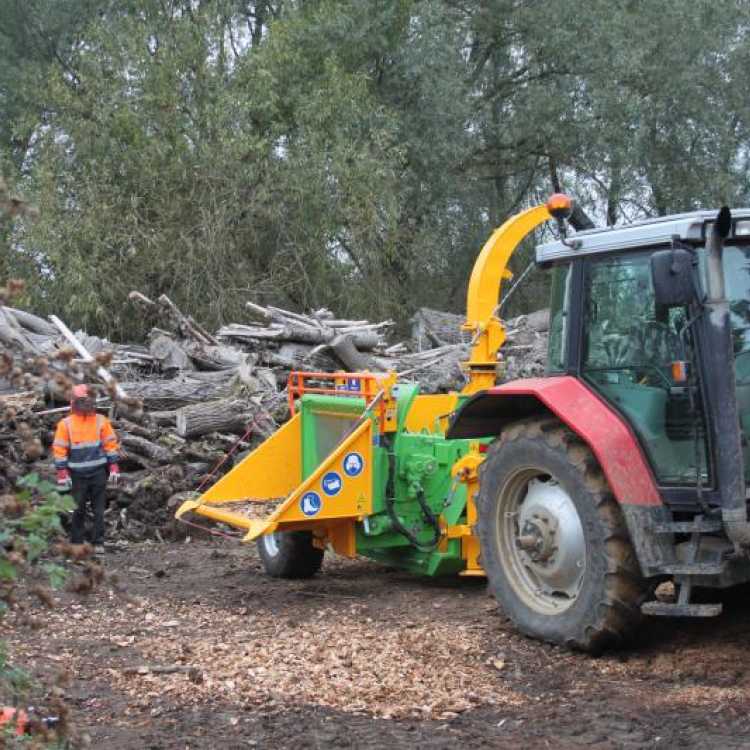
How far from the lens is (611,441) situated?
5848mm

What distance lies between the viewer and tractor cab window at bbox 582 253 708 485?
5.68 metres

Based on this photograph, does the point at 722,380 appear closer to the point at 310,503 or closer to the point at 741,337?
the point at 741,337

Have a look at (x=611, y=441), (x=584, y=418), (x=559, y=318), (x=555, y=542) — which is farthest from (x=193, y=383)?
(x=611, y=441)

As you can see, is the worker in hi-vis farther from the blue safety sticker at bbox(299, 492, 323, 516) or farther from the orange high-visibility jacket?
the blue safety sticker at bbox(299, 492, 323, 516)

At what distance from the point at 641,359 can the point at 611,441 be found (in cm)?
44

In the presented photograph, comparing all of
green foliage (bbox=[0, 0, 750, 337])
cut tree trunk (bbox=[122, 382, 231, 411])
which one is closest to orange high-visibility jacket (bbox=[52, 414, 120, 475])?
cut tree trunk (bbox=[122, 382, 231, 411])

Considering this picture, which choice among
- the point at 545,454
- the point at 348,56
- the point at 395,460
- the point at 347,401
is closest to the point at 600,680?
the point at 545,454

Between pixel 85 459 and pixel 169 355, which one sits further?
pixel 169 355

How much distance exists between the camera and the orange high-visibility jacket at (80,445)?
983 cm

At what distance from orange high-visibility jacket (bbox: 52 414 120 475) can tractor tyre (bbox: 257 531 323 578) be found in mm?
2046

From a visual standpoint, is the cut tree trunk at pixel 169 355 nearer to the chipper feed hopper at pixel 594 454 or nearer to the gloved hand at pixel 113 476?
the gloved hand at pixel 113 476

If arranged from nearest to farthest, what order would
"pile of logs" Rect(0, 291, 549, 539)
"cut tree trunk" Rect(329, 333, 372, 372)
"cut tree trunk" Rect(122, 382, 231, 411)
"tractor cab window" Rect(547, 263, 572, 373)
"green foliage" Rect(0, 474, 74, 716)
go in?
"green foliage" Rect(0, 474, 74, 716) → "tractor cab window" Rect(547, 263, 572, 373) → "pile of logs" Rect(0, 291, 549, 539) → "cut tree trunk" Rect(122, 382, 231, 411) → "cut tree trunk" Rect(329, 333, 372, 372)

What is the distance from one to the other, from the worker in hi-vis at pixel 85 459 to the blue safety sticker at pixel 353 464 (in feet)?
9.80

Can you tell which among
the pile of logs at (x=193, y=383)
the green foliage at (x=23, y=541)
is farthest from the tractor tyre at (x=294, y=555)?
the green foliage at (x=23, y=541)
